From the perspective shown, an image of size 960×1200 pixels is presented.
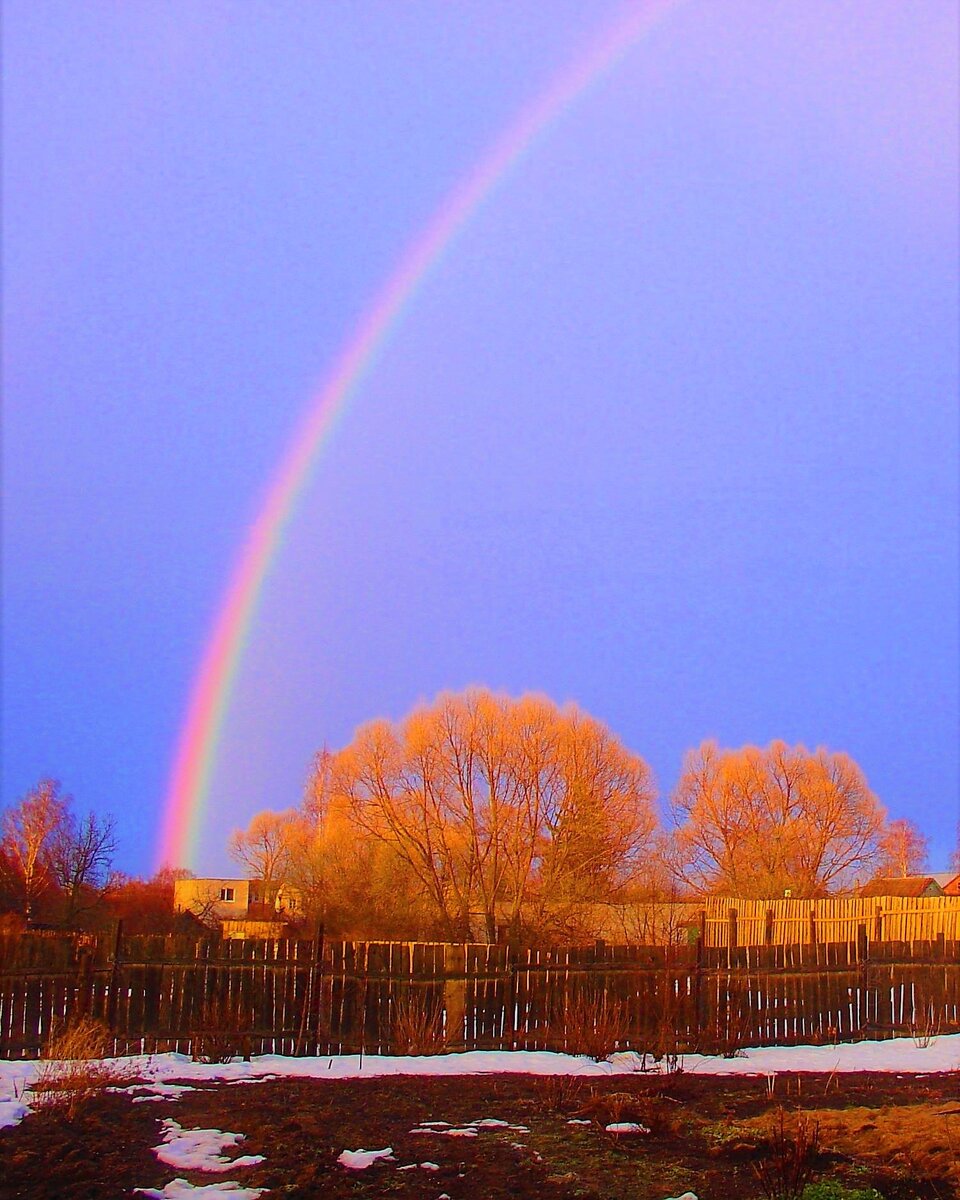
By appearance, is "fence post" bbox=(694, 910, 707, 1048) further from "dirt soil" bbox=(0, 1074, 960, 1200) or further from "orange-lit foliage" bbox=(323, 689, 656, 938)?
"orange-lit foliage" bbox=(323, 689, 656, 938)

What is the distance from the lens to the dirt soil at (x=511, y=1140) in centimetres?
598

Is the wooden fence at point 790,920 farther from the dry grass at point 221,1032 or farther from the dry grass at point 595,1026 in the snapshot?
the dry grass at point 221,1032

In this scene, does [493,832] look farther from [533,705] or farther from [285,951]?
[285,951]

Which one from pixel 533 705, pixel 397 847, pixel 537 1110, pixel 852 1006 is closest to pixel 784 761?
pixel 533 705

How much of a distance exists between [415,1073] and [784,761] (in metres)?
33.9

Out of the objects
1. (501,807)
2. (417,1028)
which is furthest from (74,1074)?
(501,807)

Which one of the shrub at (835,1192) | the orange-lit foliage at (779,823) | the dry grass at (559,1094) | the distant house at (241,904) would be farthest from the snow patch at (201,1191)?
the orange-lit foliage at (779,823)

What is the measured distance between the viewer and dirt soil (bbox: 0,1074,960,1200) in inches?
235

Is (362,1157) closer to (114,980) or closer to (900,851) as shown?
(114,980)

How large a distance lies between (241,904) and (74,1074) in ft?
215

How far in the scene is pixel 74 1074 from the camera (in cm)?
859

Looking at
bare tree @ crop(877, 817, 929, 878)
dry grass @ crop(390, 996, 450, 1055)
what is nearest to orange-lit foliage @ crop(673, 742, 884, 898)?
bare tree @ crop(877, 817, 929, 878)

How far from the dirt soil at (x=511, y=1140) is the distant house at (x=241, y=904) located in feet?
65.5

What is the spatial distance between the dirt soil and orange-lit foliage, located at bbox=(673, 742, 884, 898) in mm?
32747
